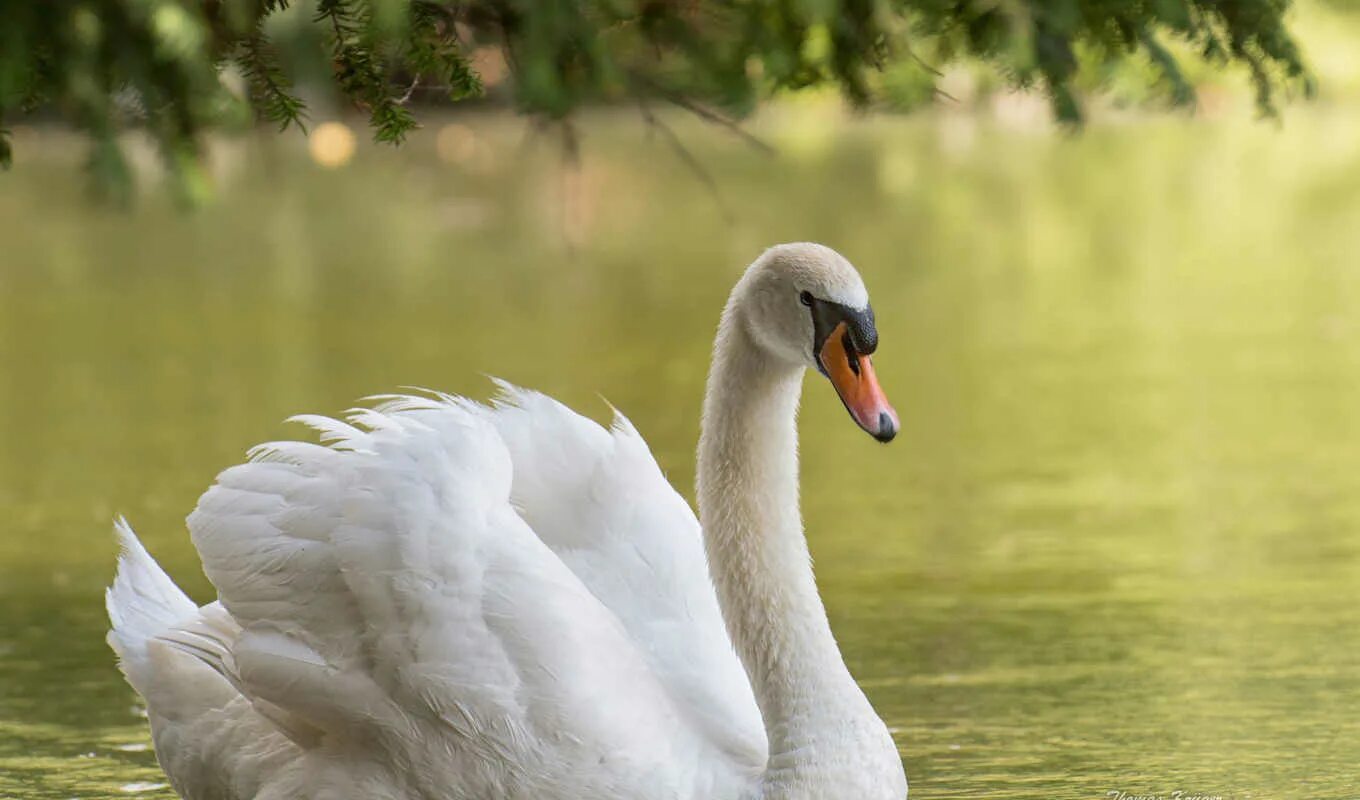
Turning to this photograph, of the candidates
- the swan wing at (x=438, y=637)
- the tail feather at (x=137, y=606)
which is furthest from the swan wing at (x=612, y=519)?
the tail feather at (x=137, y=606)

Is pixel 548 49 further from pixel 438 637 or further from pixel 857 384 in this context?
pixel 438 637

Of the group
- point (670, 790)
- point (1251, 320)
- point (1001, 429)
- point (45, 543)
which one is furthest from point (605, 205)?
point (670, 790)

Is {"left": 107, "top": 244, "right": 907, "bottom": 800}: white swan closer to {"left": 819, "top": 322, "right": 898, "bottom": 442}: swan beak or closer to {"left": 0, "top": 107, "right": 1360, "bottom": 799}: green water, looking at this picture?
{"left": 819, "top": 322, "right": 898, "bottom": 442}: swan beak

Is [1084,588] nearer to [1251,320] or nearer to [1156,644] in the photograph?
[1156,644]

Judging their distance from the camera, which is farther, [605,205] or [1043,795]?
[605,205]

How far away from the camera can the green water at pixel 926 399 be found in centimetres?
736

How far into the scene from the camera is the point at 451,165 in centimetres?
3644

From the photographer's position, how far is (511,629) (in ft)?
18.4

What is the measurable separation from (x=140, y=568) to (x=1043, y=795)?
253 cm

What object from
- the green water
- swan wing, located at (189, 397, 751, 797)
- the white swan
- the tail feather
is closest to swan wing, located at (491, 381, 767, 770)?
the white swan

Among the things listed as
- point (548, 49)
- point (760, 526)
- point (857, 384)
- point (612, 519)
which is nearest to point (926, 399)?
point (612, 519)

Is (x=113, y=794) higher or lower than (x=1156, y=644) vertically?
lower

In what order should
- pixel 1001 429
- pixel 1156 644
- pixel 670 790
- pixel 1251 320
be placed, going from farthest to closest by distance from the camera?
pixel 1251 320 < pixel 1001 429 < pixel 1156 644 < pixel 670 790

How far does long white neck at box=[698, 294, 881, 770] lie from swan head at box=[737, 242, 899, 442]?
89 mm
